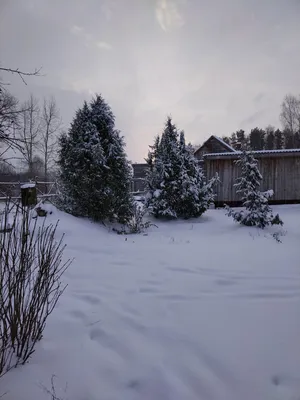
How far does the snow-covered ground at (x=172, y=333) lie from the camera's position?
1412 millimetres

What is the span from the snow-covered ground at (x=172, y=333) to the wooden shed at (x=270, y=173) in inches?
279

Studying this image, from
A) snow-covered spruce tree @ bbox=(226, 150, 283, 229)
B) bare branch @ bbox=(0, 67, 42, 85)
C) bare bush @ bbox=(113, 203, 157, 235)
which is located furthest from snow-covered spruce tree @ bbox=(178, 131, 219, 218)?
bare branch @ bbox=(0, 67, 42, 85)

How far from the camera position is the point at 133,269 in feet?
11.9

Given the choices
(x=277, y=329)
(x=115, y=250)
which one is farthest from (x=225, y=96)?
(x=277, y=329)

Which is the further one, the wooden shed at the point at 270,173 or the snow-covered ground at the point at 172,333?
the wooden shed at the point at 270,173

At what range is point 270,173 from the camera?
10938mm

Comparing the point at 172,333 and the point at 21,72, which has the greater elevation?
the point at 21,72

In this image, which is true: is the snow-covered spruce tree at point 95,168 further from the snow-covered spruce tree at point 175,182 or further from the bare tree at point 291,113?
the bare tree at point 291,113

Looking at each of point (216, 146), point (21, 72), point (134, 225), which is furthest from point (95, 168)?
point (216, 146)

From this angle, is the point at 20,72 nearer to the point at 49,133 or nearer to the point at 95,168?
the point at 95,168

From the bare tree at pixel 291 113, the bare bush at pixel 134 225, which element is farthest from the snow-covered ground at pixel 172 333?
the bare tree at pixel 291 113

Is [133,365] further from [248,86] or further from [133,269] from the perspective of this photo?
[248,86]

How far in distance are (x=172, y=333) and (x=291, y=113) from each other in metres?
40.4

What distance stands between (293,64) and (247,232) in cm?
434
